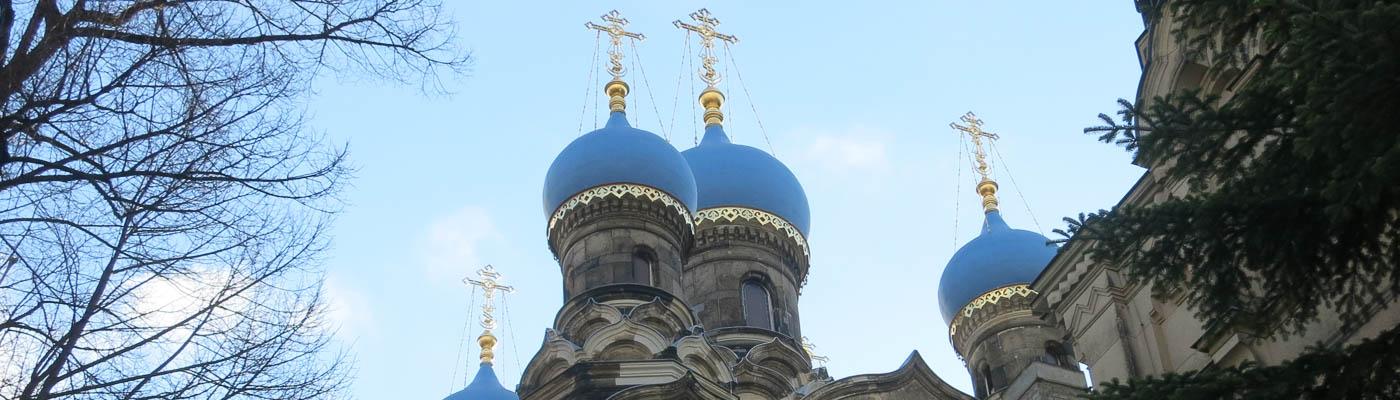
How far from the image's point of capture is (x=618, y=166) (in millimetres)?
17344

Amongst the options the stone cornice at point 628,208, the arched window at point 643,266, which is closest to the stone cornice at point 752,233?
the stone cornice at point 628,208

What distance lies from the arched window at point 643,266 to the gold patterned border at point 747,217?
7.22 ft

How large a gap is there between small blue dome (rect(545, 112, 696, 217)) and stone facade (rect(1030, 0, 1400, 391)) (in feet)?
27.7

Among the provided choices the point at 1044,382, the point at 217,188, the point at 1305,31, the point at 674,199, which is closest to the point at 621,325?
the point at 674,199

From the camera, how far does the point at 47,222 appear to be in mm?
5629

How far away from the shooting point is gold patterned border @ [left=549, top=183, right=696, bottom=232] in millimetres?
17234

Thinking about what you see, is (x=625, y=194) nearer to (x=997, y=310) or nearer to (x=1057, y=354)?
(x=997, y=310)

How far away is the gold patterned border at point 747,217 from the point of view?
1931cm

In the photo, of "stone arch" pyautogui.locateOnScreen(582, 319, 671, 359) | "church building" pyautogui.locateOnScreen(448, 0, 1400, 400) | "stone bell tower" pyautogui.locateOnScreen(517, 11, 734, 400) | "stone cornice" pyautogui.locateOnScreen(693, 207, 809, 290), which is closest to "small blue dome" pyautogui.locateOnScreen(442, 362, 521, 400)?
"church building" pyautogui.locateOnScreen(448, 0, 1400, 400)

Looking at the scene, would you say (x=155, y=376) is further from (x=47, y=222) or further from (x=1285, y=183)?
(x=1285, y=183)

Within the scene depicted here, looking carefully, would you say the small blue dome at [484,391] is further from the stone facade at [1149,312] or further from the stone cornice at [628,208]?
the stone facade at [1149,312]

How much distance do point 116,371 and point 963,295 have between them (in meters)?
14.3

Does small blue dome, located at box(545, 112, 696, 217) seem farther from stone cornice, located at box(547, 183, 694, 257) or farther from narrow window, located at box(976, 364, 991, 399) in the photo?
narrow window, located at box(976, 364, 991, 399)

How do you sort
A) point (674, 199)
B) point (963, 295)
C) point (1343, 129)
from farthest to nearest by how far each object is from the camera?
point (963, 295)
point (674, 199)
point (1343, 129)
